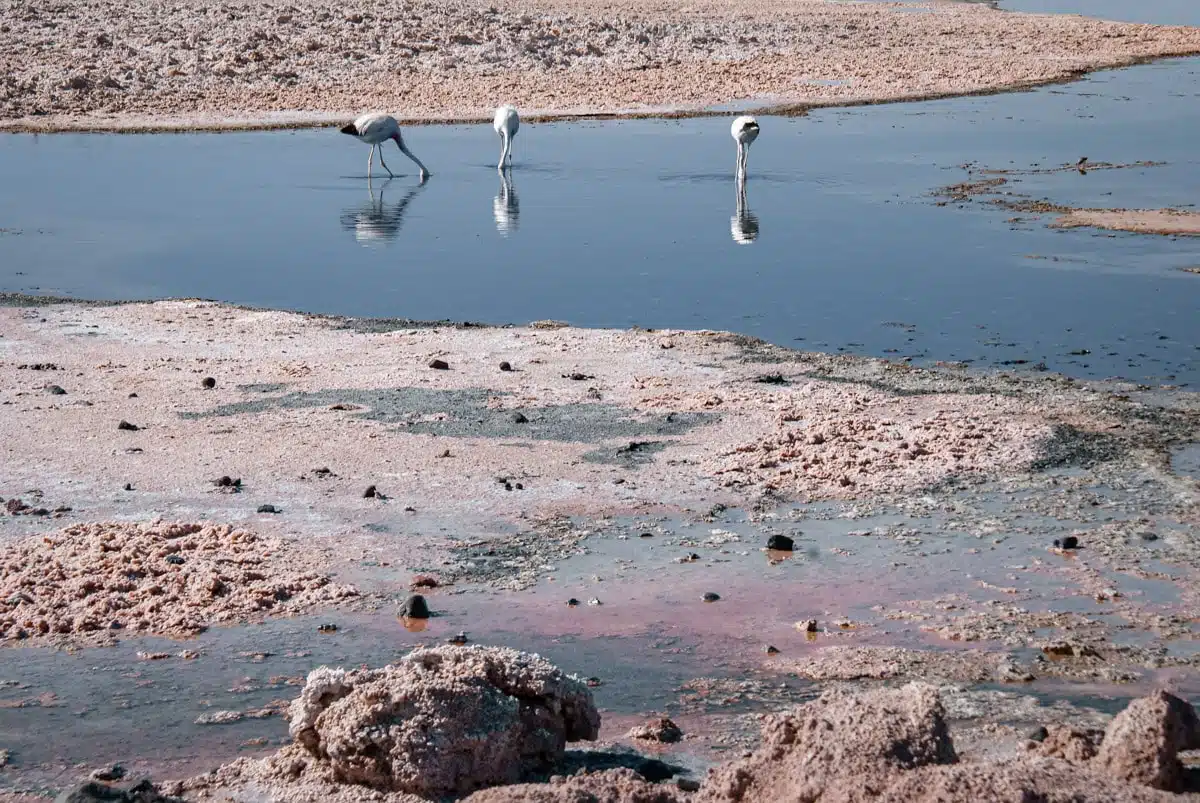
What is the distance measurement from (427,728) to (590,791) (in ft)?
2.32

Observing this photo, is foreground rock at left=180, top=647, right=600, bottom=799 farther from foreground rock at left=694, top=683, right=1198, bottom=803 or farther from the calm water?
the calm water

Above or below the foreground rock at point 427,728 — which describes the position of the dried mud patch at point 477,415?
above

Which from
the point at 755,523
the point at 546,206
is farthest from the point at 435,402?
the point at 546,206

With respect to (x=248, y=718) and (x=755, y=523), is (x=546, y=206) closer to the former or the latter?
(x=755, y=523)

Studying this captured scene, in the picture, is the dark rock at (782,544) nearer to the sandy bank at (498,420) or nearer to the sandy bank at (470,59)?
the sandy bank at (498,420)

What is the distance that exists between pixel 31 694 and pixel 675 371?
233 inches

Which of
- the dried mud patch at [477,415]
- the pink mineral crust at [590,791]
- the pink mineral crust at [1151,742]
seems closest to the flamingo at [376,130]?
the dried mud patch at [477,415]

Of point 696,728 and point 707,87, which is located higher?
point 707,87

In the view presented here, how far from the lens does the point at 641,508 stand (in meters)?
8.02

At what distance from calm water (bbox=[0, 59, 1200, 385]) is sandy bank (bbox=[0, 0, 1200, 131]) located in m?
4.43

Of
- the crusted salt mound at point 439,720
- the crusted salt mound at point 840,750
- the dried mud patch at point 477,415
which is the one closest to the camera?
the crusted salt mound at point 840,750

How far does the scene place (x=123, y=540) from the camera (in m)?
7.29

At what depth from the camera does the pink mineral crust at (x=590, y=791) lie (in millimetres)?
4121

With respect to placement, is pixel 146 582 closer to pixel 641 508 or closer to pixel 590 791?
pixel 641 508
